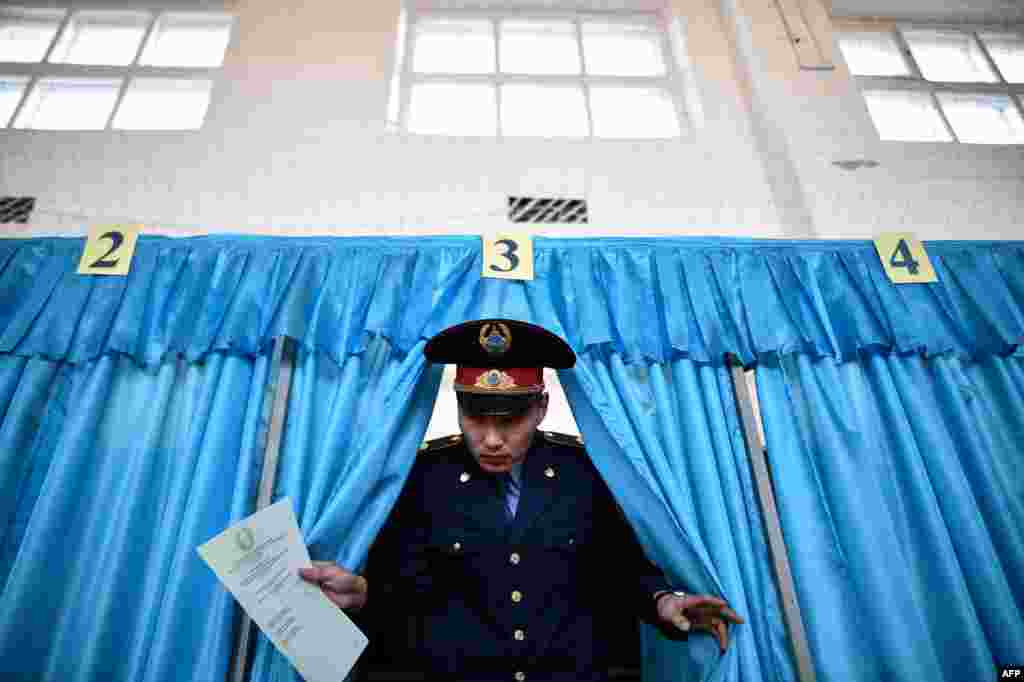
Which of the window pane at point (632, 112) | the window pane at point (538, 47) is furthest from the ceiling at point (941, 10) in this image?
the window pane at point (538, 47)

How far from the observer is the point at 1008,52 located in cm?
371

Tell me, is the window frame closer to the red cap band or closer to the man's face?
the red cap band

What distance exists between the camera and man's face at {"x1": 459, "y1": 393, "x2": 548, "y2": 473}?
1.67m

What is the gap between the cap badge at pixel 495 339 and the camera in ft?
5.75

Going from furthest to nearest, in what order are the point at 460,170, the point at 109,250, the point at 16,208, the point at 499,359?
the point at 460,170
the point at 16,208
the point at 109,250
the point at 499,359

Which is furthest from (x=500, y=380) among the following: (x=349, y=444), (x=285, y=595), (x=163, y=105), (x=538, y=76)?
(x=163, y=105)

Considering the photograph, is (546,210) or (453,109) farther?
(453,109)

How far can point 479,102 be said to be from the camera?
3271 mm

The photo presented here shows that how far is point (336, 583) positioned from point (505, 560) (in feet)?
1.76

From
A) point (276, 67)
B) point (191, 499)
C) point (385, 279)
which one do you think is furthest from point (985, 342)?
point (276, 67)

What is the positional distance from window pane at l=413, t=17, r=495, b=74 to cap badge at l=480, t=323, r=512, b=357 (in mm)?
2453

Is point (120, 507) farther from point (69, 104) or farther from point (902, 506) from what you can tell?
point (902, 506)

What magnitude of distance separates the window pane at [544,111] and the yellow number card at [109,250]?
6.93ft

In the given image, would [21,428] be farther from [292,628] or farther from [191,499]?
[292,628]
